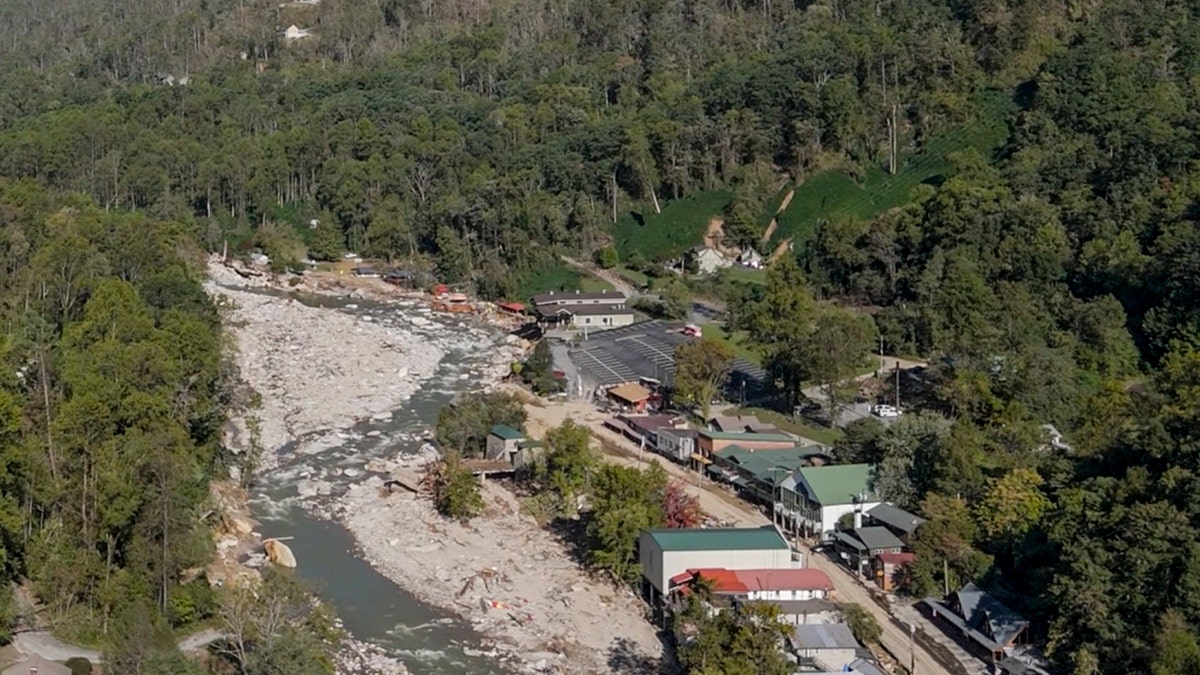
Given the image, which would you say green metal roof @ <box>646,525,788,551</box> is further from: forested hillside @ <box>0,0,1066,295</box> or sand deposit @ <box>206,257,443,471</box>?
forested hillside @ <box>0,0,1066,295</box>

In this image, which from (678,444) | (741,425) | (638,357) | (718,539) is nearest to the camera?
(718,539)

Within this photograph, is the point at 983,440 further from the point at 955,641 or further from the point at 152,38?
the point at 152,38

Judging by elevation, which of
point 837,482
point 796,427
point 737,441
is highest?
point 837,482

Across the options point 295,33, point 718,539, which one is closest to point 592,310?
point 718,539

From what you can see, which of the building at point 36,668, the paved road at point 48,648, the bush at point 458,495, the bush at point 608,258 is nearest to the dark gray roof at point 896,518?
the bush at point 458,495

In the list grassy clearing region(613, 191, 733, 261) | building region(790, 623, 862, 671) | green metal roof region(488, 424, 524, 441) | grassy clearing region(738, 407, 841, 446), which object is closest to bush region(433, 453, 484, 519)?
green metal roof region(488, 424, 524, 441)

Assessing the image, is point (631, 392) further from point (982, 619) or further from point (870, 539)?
point (982, 619)

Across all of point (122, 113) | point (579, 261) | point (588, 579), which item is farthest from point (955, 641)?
point (122, 113)
